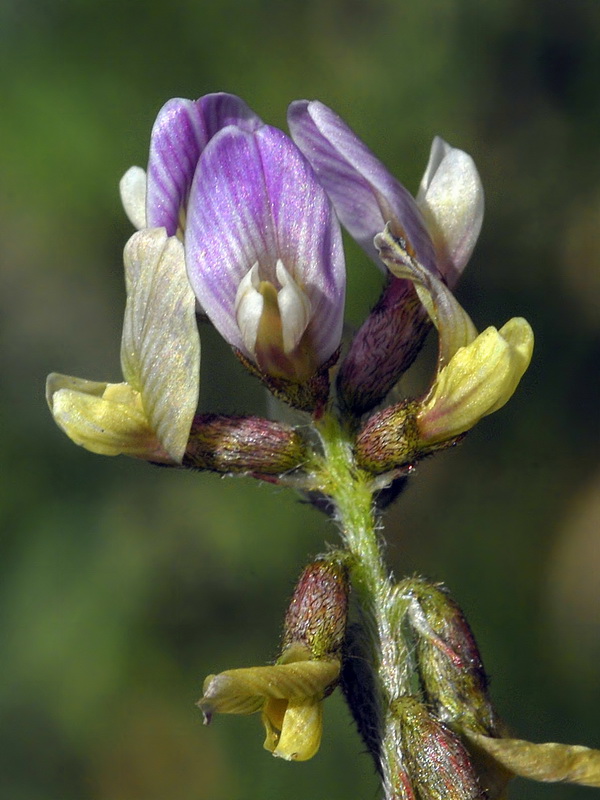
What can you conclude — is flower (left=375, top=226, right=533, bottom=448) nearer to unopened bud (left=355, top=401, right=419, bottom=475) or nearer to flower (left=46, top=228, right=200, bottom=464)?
unopened bud (left=355, top=401, right=419, bottom=475)

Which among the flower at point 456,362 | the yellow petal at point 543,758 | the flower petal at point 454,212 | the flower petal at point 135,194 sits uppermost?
the flower petal at point 135,194

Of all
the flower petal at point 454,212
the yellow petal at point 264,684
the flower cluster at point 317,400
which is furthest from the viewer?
the flower petal at point 454,212

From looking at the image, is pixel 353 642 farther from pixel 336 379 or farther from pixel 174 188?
pixel 174 188

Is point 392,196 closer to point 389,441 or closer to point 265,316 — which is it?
point 265,316

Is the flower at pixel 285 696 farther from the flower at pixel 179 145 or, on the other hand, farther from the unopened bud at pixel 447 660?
the flower at pixel 179 145

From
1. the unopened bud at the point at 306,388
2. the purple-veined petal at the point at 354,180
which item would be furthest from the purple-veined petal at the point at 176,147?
the unopened bud at the point at 306,388

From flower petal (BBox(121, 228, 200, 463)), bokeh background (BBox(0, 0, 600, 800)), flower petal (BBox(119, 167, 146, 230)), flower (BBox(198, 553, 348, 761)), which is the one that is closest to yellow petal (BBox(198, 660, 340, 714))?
flower (BBox(198, 553, 348, 761))
